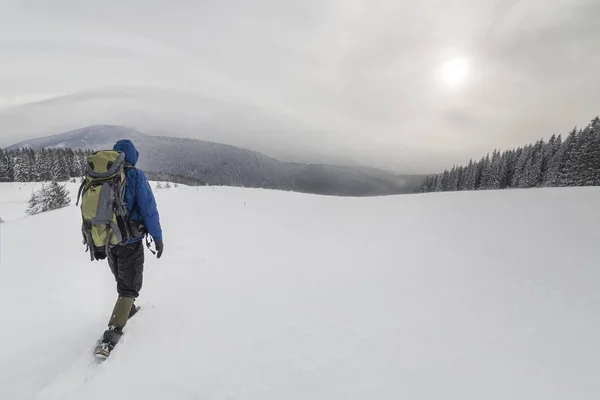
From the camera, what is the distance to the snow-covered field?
2.73 m

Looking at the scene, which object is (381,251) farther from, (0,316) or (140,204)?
(0,316)

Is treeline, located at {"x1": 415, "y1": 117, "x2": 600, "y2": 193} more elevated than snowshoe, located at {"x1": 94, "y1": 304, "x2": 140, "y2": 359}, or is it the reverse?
treeline, located at {"x1": 415, "y1": 117, "x2": 600, "y2": 193}

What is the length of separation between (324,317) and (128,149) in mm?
3864

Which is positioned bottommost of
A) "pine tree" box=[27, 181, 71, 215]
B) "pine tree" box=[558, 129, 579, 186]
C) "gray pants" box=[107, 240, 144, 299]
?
"pine tree" box=[27, 181, 71, 215]

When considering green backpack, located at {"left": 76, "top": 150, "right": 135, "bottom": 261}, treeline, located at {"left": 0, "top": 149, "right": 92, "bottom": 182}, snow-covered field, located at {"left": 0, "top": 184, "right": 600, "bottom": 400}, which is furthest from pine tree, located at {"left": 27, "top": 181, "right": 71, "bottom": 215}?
treeline, located at {"left": 0, "top": 149, "right": 92, "bottom": 182}

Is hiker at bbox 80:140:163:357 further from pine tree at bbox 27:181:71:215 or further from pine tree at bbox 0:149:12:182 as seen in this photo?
pine tree at bbox 0:149:12:182

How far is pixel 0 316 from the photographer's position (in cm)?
Answer: 407

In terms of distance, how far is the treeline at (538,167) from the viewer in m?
36.5

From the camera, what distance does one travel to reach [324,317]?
3.99 metres

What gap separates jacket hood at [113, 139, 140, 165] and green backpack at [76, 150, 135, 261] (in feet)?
0.79

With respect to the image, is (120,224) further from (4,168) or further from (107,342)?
(4,168)

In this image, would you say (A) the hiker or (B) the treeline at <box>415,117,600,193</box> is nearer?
(A) the hiker

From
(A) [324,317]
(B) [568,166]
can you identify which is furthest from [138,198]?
(B) [568,166]

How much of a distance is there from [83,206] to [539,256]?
888 cm
